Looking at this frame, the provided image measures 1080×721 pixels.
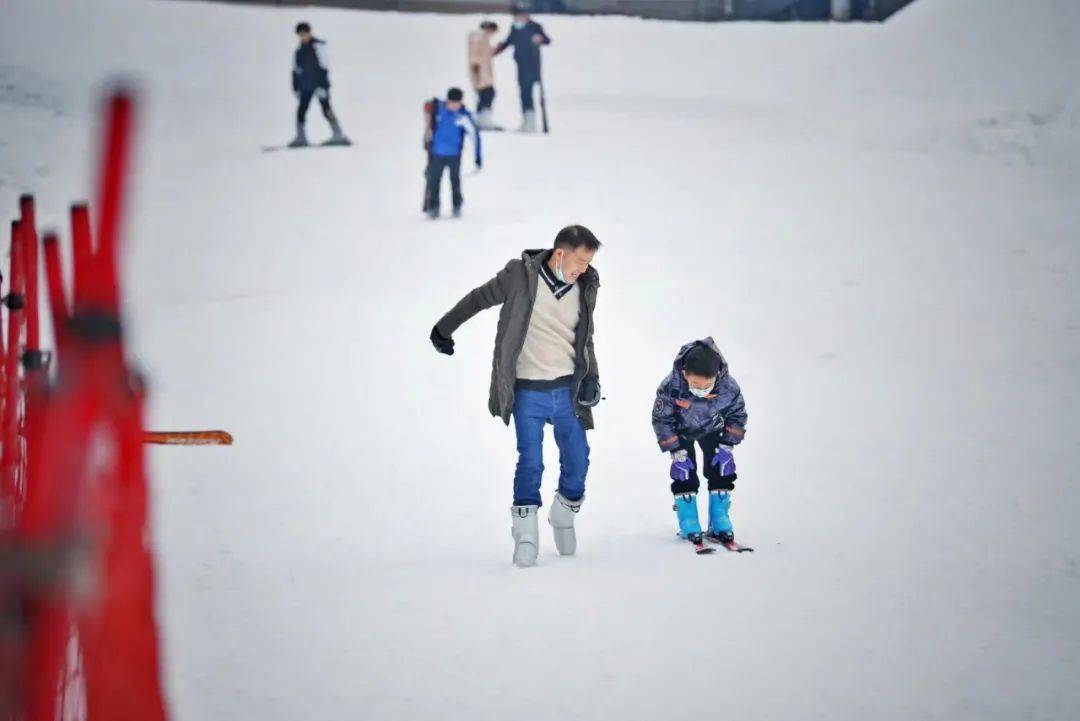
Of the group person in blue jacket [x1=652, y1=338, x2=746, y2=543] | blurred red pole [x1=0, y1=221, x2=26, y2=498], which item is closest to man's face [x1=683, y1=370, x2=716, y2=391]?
person in blue jacket [x1=652, y1=338, x2=746, y2=543]

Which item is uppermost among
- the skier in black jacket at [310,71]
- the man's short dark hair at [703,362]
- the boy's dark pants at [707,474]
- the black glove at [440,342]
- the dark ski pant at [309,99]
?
the skier in black jacket at [310,71]

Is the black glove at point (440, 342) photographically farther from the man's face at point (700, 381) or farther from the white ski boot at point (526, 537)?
the man's face at point (700, 381)

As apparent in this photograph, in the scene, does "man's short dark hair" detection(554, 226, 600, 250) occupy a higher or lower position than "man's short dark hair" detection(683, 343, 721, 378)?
higher

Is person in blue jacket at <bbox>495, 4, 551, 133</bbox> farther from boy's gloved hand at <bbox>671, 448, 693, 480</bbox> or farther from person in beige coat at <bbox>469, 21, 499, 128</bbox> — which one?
boy's gloved hand at <bbox>671, 448, 693, 480</bbox>

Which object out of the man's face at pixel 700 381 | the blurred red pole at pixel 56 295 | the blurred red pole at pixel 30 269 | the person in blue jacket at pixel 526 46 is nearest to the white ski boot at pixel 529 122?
the person in blue jacket at pixel 526 46

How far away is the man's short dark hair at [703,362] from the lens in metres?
5.23

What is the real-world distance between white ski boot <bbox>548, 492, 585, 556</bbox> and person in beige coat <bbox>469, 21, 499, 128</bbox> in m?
12.2

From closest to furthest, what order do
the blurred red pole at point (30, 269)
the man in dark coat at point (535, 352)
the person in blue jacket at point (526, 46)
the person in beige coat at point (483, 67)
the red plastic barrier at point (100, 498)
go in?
the red plastic barrier at point (100, 498), the blurred red pole at point (30, 269), the man in dark coat at point (535, 352), the person in blue jacket at point (526, 46), the person in beige coat at point (483, 67)

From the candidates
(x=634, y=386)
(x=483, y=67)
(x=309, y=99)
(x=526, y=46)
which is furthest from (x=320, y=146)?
(x=634, y=386)

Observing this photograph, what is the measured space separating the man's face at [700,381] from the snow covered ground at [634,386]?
0.70 meters

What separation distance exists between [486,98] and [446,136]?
5.19 m

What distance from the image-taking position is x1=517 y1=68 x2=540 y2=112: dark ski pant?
664 inches

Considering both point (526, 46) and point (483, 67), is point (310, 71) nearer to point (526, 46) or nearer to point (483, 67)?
point (483, 67)

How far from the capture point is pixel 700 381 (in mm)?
5250
